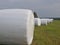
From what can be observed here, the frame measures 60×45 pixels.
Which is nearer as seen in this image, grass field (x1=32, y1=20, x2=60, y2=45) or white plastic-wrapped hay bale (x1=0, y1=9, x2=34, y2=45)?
white plastic-wrapped hay bale (x1=0, y1=9, x2=34, y2=45)

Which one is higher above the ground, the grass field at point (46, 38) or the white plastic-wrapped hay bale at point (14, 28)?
the white plastic-wrapped hay bale at point (14, 28)

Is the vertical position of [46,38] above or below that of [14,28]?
below

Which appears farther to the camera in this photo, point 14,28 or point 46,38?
point 46,38

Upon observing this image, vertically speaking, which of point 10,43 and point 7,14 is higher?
point 7,14

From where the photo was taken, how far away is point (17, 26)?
215 inches

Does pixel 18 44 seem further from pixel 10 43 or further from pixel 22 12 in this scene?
pixel 22 12

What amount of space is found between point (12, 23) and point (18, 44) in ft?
2.13

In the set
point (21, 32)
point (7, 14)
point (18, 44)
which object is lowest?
point (18, 44)

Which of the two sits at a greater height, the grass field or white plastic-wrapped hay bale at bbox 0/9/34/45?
white plastic-wrapped hay bale at bbox 0/9/34/45

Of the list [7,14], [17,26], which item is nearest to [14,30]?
[17,26]

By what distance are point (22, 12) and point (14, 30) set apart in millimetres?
632

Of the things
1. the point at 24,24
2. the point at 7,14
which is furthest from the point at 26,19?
the point at 7,14

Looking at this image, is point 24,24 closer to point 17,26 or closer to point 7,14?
point 17,26

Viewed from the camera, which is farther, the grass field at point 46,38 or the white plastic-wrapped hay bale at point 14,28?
the grass field at point 46,38
